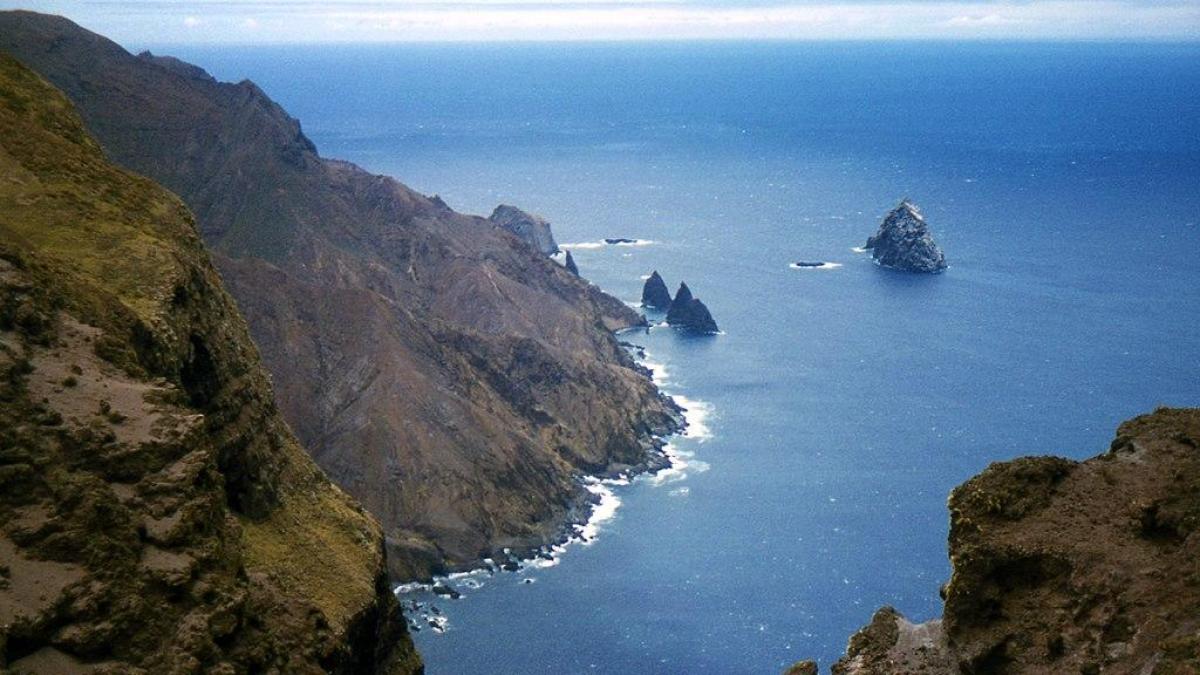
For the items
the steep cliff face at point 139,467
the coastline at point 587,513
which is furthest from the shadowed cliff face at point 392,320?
the steep cliff face at point 139,467

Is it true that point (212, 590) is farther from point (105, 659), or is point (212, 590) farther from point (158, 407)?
point (158, 407)

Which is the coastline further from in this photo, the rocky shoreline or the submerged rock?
the submerged rock

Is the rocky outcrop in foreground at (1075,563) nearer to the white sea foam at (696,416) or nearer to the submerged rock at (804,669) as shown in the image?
the submerged rock at (804,669)

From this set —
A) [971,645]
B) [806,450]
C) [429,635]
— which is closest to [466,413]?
[429,635]

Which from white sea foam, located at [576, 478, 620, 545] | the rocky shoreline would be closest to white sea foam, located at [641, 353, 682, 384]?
the rocky shoreline

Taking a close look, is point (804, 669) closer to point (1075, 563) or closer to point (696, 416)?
point (1075, 563)
